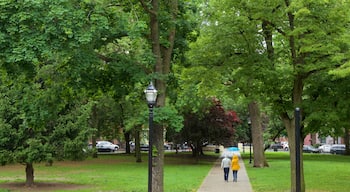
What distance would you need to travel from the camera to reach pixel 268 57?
1644 centimetres

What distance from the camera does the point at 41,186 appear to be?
70.0ft

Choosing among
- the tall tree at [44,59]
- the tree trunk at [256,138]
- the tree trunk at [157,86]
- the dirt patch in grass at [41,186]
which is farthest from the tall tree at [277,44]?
the tree trunk at [256,138]

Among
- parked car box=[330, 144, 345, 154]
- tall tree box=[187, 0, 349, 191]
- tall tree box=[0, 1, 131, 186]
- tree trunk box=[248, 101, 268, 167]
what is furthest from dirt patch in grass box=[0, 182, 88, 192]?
parked car box=[330, 144, 345, 154]

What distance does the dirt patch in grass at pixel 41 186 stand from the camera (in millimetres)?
20047

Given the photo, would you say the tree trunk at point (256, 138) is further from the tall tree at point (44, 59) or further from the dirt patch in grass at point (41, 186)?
the tall tree at point (44, 59)

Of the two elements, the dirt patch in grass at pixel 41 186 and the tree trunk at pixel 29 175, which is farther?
the tree trunk at pixel 29 175

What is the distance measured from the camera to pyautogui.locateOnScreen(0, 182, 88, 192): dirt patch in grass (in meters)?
20.0

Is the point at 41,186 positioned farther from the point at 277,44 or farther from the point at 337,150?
the point at 337,150

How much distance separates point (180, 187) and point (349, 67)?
9.83 meters

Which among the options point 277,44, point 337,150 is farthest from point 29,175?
point 337,150

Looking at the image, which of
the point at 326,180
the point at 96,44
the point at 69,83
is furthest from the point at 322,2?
the point at 326,180

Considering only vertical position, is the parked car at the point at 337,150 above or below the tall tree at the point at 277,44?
below

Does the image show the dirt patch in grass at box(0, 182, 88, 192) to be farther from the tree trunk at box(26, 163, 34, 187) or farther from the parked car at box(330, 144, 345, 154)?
the parked car at box(330, 144, 345, 154)

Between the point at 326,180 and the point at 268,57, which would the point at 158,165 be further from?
the point at 326,180
